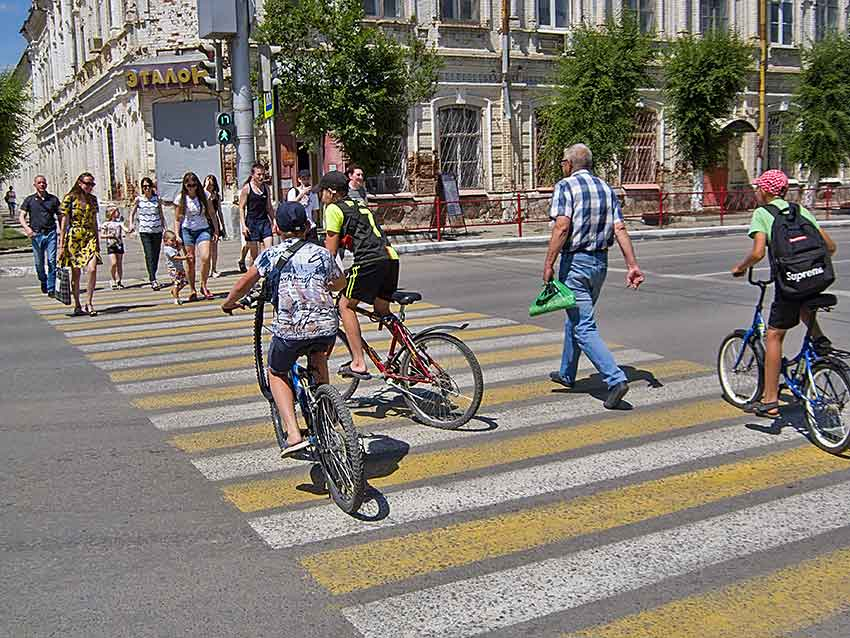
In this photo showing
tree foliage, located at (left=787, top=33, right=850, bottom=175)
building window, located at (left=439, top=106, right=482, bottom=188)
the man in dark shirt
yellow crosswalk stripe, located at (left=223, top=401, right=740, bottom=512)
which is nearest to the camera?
yellow crosswalk stripe, located at (left=223, top=401, right=740, bottom=512)

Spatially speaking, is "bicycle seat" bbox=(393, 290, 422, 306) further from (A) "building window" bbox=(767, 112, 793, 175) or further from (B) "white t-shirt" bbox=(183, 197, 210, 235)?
(A) "building window" bbox=(767, 112, 793, 175)

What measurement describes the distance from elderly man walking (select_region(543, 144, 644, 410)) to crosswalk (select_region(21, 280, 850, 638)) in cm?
47

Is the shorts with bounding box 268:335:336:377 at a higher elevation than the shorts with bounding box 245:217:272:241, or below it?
below

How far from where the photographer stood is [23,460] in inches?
252

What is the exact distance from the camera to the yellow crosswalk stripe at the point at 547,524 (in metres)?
4.58

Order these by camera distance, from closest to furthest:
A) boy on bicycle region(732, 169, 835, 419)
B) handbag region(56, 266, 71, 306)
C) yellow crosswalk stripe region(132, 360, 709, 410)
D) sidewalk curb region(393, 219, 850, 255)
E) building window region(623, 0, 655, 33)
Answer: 1. boy on bicycle region(732, 169, 835, 419)
2. yellow crosswalk stripe region(132, 360, 709, 410)
3. handbag region(56, 266, 71, 306)
4. sidewalk curb region(393, 219, 850, 255)
5. building window region(623, 0, 655, 33)

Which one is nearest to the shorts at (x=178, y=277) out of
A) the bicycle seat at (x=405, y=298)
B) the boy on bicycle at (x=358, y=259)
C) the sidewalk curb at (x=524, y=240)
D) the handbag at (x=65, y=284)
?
the handbag at (x=65, y=284)

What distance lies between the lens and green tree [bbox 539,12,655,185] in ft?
86.8

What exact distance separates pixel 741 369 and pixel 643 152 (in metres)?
26.9

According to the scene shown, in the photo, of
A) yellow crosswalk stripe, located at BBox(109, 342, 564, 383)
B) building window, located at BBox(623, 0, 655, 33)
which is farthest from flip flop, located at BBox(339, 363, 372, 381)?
building window, located at BBox(623, 0, 655, 33)

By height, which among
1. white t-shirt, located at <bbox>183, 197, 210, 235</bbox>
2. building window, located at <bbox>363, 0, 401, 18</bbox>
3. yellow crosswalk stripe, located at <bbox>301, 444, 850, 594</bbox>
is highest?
building window, located at <bbox>363, 0, 401, 18</bbox>

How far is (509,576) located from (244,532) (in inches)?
57.3

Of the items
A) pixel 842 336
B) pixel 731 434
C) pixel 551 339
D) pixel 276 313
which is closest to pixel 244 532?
pixel 276 313

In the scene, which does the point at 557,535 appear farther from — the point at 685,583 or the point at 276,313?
the point at 276,313
